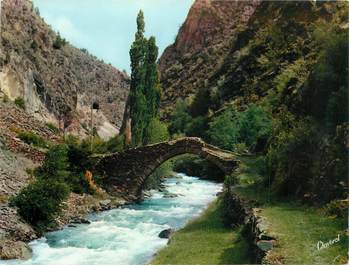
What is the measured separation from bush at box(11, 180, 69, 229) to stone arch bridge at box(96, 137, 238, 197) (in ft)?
44.6

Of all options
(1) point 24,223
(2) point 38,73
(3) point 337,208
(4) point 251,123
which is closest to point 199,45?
(4) point 251,123

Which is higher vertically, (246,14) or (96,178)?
(246,14)

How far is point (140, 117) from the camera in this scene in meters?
45.6

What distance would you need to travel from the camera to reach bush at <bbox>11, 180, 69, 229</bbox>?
2423cm

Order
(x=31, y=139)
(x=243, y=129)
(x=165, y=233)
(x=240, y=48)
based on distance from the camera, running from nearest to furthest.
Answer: (x=165, y=233)
(x=31, y=139)
(x=243, y=129)
(x=240, y=48)

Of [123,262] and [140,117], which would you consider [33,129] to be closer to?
[140,117]

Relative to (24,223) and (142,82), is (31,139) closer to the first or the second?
(24,223)

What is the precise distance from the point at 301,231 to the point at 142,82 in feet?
107

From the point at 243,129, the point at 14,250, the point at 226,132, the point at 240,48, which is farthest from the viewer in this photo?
the point at 240,48

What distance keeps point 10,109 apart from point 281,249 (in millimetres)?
29892

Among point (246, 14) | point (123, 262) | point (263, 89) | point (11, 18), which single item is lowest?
point (123, 262)

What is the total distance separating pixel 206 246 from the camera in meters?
20.3

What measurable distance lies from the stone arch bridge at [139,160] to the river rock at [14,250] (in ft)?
58.0

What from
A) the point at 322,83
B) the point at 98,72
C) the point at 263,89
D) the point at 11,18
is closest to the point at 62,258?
the point at 322,83
